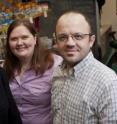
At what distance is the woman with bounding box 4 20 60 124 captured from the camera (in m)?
1.95

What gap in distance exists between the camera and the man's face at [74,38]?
1.48m

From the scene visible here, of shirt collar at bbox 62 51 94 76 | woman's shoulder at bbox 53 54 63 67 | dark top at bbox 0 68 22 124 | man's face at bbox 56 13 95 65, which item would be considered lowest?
dark top at bbox 0 68 22 124

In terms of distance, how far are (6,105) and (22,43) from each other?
1.20 ft

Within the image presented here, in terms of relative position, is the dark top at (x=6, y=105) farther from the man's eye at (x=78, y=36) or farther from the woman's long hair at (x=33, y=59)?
the man's eye at (x=78, y=36)

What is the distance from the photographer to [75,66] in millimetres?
1532

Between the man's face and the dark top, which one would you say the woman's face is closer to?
the dark top

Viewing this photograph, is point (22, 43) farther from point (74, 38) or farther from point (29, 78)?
point (74, 38)

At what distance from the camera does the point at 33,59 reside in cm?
202

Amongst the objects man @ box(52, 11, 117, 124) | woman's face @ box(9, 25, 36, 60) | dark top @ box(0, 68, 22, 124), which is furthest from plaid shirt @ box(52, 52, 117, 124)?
woman's face @ box(9, 25, 36, 60)

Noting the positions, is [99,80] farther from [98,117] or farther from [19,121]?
[19,121]

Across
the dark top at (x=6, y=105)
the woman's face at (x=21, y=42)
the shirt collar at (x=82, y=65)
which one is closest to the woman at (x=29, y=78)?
the woman's face at (x=21, y=42)

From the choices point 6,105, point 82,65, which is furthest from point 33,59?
point 82,65

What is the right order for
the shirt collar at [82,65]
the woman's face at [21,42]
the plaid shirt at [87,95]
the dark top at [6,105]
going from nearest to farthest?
1. the plaid shirt at [87,95]
2. the shirt collar at [82,65]
3. the dark top at [6,105]
4. the woman's face at [21,42]

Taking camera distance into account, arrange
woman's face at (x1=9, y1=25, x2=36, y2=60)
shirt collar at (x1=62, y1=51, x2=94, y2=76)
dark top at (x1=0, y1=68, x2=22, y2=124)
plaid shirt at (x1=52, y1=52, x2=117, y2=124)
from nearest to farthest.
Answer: plaid shirt at (x1=52, y1=52, x2=117, y2=124) < shirt collar at (x1=62, y1=51, x2=94, y2=76) < dark top at (x1=0, y1=68, x2=22, y2=124) < woman's face at (x1=9, y1=25, x2=36, y2=60)
